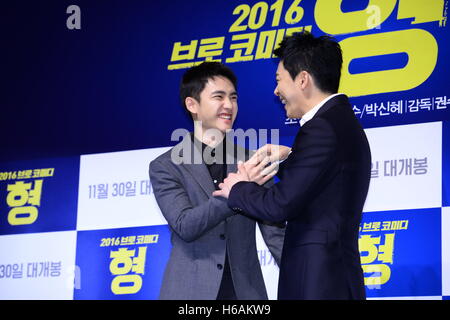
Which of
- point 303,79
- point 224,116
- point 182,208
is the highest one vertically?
point 224,116

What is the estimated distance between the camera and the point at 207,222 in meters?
2.71

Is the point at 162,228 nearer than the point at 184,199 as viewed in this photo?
No

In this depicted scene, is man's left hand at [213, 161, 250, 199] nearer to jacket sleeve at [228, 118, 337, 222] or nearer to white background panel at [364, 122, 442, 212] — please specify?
jacket sleeve at [228, 118, 337, 222]

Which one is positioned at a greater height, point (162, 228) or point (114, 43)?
point (114, 43)

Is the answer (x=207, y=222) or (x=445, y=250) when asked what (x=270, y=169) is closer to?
(x=207, y=222)

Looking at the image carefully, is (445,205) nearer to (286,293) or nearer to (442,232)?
(442,232)

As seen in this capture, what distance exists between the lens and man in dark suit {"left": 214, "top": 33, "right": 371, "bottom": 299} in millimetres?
2320

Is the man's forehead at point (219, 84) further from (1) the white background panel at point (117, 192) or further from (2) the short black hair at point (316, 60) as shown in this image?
(1) the white background panel at point (117, 192)

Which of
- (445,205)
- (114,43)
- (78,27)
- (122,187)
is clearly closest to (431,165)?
(445,205)

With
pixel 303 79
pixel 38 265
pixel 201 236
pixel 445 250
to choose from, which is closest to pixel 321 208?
pixel 303 79

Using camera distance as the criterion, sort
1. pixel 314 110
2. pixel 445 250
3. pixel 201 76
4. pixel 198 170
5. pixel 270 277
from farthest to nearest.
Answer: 1. pixel 270 277
2. pixel 445 250
3. pixel 201 76
4. pixel 198 170
5. pixel 314 110

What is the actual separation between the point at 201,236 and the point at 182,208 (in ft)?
0.43

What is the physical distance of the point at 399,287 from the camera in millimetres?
3805
